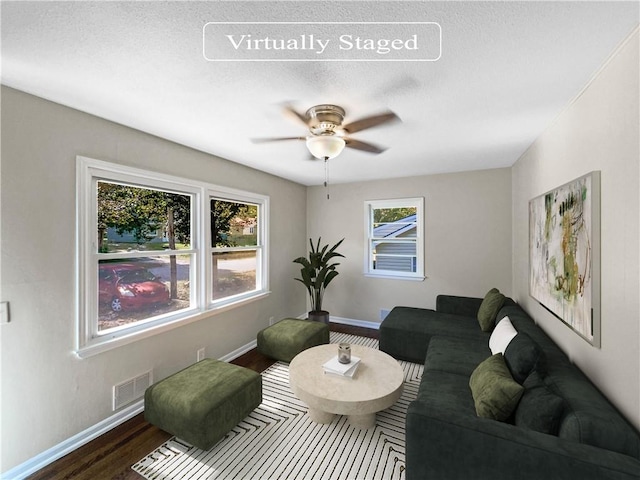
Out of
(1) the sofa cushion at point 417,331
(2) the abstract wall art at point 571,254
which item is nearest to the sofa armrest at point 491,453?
(2) the abstract wall art at point 571,254

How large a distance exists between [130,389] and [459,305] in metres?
3.72

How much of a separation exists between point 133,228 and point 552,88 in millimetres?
3345

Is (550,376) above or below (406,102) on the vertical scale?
below

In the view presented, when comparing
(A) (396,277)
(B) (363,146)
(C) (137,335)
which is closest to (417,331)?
(A) (396,277)

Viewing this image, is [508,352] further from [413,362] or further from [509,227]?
[509,227]

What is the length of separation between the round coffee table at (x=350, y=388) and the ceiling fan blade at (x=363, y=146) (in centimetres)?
202

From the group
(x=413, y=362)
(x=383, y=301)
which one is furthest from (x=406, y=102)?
(x=383, y=301)

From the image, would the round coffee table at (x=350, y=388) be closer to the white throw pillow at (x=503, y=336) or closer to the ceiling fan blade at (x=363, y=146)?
the white throw pillow at (x=503, y=336)

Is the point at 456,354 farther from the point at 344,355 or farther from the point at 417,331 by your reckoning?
the point at 344,355

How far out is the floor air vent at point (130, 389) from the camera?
2227 mm

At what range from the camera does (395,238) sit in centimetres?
445

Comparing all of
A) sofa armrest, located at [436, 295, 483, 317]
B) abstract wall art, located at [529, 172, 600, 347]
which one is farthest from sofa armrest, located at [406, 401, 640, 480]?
sofa armrest, located at [436, 295, 483, 317]

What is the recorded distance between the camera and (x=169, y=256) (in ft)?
9.10

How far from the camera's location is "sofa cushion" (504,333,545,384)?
1.64m
